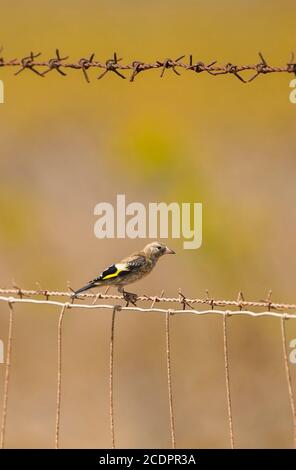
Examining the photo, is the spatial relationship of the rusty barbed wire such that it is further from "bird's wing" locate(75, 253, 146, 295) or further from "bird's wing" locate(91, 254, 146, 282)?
"bird's wing" locate(91, 254, 146, 282)

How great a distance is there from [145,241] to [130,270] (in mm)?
7026

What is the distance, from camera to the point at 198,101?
22.2 metres

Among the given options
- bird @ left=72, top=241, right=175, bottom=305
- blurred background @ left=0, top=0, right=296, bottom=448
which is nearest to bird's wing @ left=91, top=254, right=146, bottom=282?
bird @ left=72, top=241, right=175, bottom=305

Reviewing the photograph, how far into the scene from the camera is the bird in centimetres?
842

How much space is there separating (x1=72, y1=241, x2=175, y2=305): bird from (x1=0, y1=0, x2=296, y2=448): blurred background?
6.16 metres

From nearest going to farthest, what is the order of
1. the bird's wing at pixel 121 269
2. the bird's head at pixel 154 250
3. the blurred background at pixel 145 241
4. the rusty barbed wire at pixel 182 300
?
1. the rusty barbed wire at pixel 182 300
2. the bird's wing at pixel 121 269
3. the bird's head at pixel 154 250
4. the blurred background at pixel 145 241

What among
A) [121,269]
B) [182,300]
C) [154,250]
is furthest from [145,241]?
[182,300]

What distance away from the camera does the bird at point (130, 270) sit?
8422 mm

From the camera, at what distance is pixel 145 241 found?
1575 cm

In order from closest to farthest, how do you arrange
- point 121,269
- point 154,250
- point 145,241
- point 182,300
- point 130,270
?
point 182,300 → point 121,269 → point 130,270 → point 154,250 → point 145,241

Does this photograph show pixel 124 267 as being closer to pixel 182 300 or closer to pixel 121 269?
pixel 121 269

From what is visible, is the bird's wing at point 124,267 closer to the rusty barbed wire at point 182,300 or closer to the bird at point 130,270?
the bird at point 130,270

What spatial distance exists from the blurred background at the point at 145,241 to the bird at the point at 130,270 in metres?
6.16

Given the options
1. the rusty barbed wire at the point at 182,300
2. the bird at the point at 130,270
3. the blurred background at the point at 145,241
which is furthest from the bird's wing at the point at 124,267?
the blurred background at the point at 145,241
